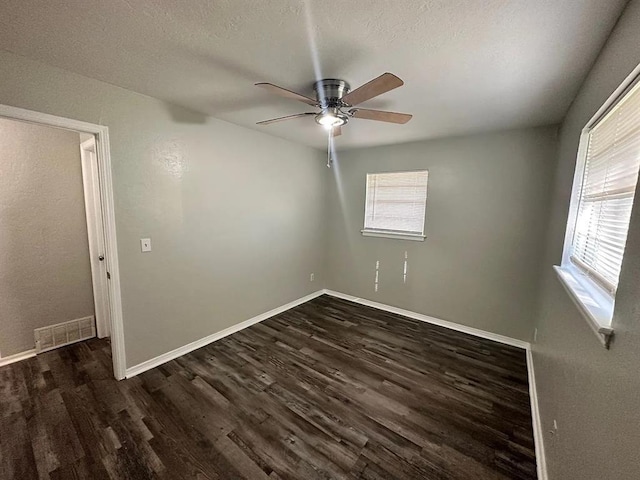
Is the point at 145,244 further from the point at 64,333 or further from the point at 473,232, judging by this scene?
the point at 473,232

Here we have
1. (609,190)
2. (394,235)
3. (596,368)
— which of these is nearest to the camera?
(596,368)

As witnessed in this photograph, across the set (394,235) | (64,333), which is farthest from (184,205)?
(394,235)

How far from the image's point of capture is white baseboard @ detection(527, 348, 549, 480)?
1.47 m

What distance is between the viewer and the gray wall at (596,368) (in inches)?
29.3

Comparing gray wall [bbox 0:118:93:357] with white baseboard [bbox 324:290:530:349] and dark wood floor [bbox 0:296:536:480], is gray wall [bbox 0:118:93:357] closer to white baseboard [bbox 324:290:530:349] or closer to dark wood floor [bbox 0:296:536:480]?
dark wood floor [bbox 0:296:536:480]

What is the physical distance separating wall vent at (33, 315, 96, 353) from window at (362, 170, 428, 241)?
3.61 m

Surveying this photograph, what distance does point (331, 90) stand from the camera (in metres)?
1.79

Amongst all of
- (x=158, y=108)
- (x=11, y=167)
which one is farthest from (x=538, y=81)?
(x=11, y=167)

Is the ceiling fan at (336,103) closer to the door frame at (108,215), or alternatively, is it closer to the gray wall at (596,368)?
the gray wall at (596,368)

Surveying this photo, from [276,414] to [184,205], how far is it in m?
2.03

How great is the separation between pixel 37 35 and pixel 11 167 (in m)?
1.61

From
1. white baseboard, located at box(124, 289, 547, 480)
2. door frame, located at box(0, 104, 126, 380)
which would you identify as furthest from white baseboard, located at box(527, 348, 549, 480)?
door frame, located at box(0, 104, 126, 380)

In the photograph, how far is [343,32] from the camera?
1288mm

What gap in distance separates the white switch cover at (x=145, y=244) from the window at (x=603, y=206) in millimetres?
2934
